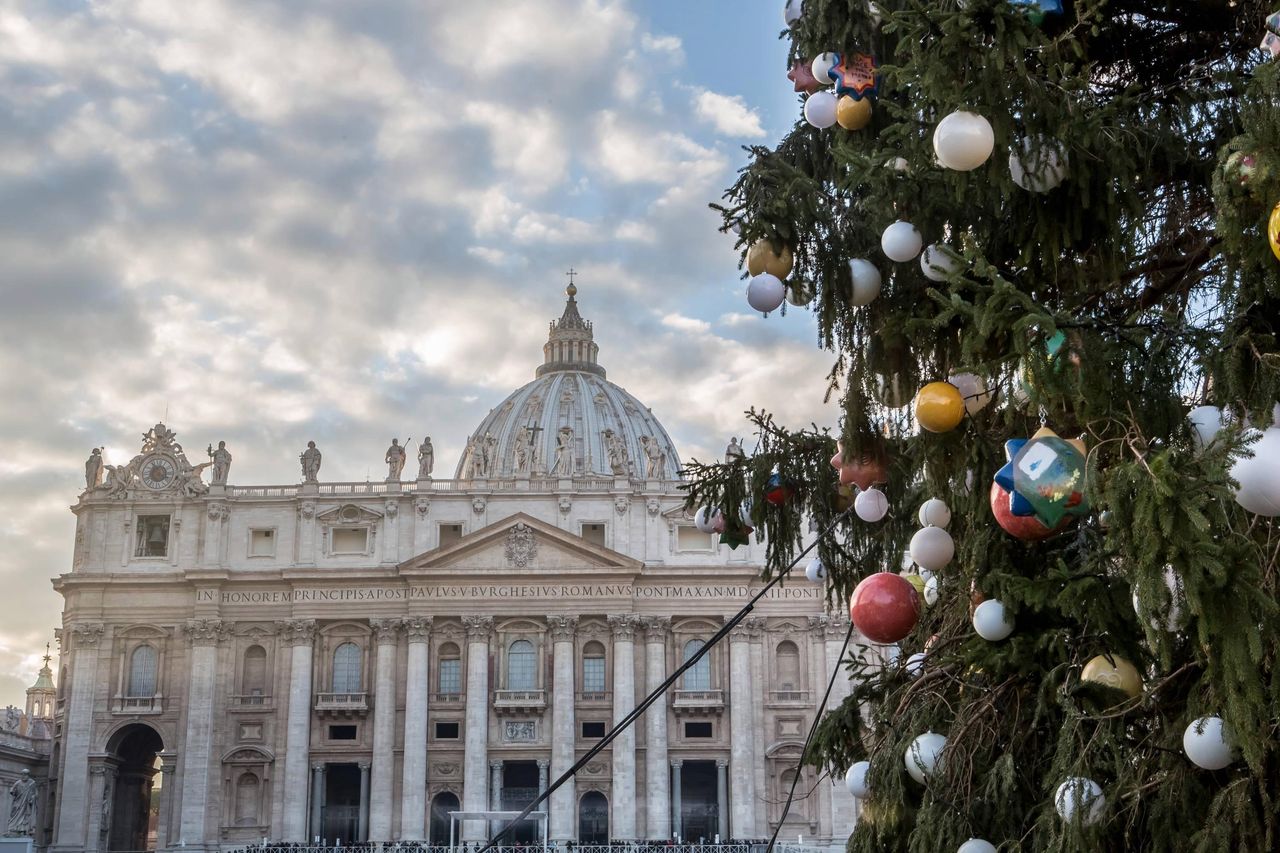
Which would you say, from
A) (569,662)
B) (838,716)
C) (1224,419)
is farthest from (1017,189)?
(569,662)

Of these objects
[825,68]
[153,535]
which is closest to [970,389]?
[825,68]

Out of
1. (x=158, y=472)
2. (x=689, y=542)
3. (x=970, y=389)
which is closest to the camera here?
(x=970, y=389)

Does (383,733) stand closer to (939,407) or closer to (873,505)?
(873,505)

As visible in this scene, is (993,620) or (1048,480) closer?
(1048,480)

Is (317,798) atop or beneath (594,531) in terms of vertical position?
beneath

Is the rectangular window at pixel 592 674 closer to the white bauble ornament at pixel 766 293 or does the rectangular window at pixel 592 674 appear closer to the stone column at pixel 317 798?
the stone column at pixel 317 798

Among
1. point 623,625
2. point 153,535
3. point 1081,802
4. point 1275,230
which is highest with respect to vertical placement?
point 153,535

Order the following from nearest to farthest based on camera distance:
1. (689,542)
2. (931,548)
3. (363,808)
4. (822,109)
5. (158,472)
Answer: (931,548), (822,109), (363,808), (689,542), (158,472)
